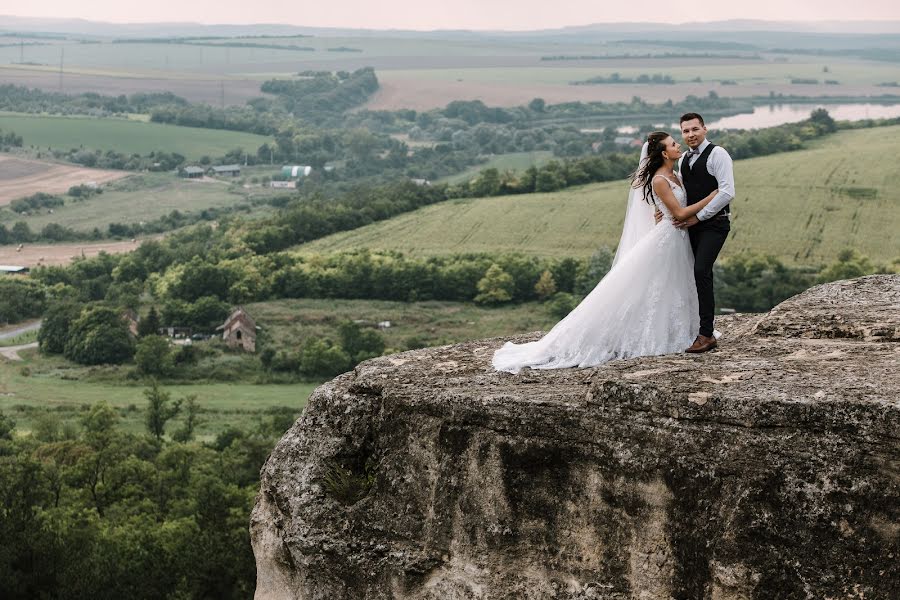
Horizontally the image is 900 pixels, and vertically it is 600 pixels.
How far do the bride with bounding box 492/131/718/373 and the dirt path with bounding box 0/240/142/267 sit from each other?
13294cm

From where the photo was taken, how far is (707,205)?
15.1m

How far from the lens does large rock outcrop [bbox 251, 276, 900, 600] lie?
39.8 feet

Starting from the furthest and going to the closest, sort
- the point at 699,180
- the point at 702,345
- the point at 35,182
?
the point at 35,182 < the point at 699,180 < the point at 702,345

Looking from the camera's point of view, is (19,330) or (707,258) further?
(19,330)

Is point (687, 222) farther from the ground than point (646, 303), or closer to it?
farther from the ground

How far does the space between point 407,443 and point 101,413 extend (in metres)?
62.2

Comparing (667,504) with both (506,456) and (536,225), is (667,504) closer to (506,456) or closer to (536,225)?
(506,456)

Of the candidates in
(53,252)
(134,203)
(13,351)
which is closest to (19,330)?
(13,351)

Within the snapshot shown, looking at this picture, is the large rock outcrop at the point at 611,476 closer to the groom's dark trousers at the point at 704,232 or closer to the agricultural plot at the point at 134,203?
the groom's dark trousers at the point at 704,232

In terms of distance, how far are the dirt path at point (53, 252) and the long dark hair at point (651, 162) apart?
133 m

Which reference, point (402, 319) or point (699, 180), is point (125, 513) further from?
point (402, 319)

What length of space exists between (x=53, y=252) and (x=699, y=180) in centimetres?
14507

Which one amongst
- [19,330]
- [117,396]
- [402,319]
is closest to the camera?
[117,396]

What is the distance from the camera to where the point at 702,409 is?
12.7 metres
